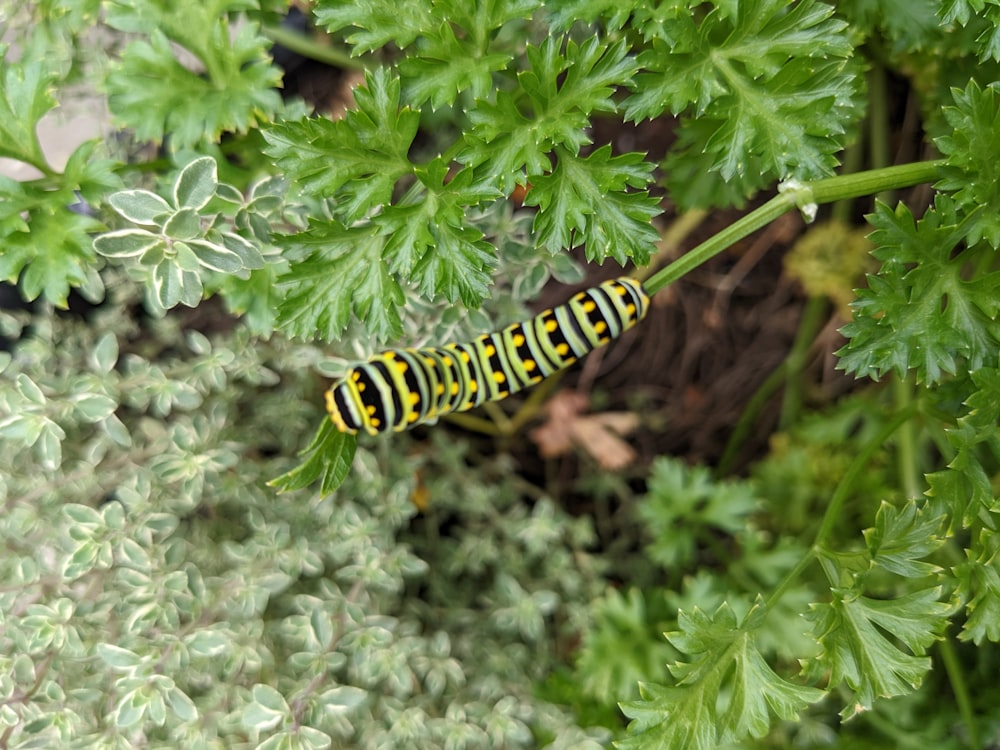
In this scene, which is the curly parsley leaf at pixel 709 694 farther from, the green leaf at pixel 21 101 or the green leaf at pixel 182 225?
the green leaf at pixel 21 101

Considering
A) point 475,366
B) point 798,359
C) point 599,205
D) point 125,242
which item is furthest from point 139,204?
point 798,359

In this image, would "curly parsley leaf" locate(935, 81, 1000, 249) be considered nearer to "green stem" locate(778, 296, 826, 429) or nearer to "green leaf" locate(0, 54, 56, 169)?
"green stem" locate(778, 296, 826, 429)

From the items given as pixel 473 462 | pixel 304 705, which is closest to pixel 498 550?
pixel 473 462

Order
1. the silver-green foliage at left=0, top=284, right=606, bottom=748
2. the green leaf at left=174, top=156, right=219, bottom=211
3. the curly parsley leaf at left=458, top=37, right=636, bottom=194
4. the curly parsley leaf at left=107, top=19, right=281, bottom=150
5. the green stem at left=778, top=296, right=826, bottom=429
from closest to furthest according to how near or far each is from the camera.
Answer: the curly parsley leaf at left=458, top=37, right=636, bottom=194 < the green leaf at left=174, top=156, right=219, bottom=211 < the curly parsley leaf at left=107, top=19, right=281, bottom=150 < the silver-green foliage at left=0, top=284, right=606, bottom=748 < the green stem at left=778, top=296, right=826, bottom=429

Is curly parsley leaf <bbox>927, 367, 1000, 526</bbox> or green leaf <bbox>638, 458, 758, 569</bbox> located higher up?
curly parsley leaf <bbox>927, 367, 1000, 526</bbox>

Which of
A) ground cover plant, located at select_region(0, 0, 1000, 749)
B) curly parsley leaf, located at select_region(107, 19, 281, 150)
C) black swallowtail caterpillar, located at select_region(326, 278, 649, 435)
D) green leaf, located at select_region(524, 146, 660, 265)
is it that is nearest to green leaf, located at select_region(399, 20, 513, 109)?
ground cover plant, located at select_region(0, 0, 1000, 749)

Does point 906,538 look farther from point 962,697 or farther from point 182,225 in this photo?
point 182,225
